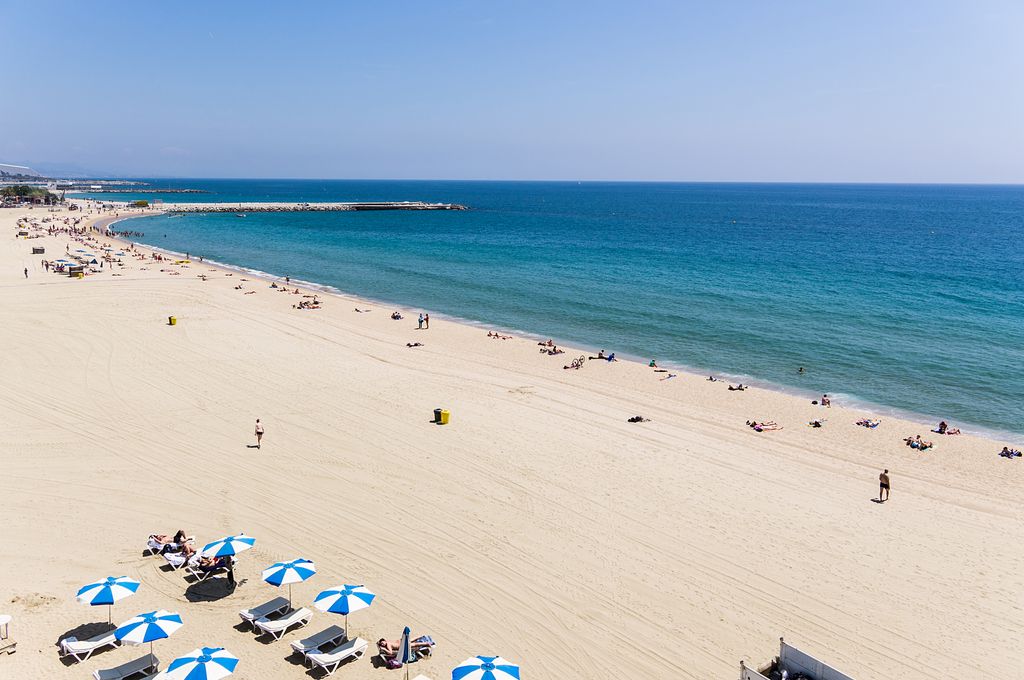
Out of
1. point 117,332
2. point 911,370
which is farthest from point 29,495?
point 911,370

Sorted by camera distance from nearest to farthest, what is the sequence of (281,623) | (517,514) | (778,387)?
(281,623)
(517,514)
(778,387)

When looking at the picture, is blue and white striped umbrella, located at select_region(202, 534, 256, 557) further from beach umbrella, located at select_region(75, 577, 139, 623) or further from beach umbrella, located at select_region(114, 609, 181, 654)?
beach umbrella, located at select_region(114, 609, 181, 654)

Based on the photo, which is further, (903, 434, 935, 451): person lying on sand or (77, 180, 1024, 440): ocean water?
(77, 180, 1024, 440): ocean water

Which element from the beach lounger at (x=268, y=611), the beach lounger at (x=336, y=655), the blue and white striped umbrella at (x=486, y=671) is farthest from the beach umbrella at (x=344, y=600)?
the blue and white striped umbrella at (x=486, y=671)

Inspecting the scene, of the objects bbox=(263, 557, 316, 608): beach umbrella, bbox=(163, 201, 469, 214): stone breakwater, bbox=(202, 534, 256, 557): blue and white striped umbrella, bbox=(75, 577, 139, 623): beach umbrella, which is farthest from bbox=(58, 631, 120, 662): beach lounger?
bbox=(163, 201, 469, 214): stone breakwater

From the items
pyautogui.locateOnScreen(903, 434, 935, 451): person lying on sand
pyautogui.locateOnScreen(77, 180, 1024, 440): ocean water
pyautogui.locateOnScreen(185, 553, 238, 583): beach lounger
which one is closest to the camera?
pyautogui.locateOnScreen(185, 553, 238, 583): beach lounger

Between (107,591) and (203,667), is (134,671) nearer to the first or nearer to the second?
(107,591)

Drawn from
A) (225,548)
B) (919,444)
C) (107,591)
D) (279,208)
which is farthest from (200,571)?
(279,208)
